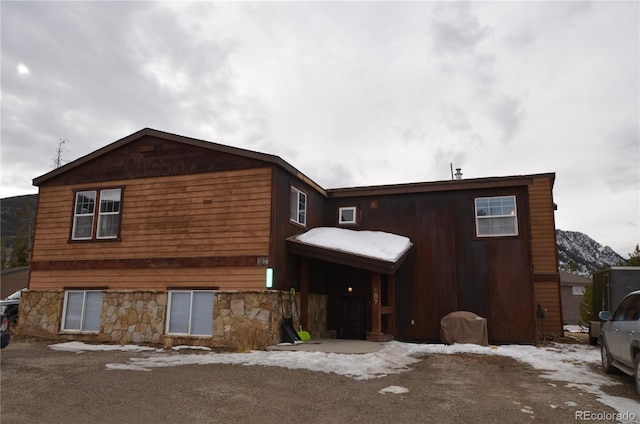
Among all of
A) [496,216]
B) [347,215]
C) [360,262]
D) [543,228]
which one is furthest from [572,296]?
[360,262]

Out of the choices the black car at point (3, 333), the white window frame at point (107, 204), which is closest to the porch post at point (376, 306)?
the white window frame at point (107, 204)

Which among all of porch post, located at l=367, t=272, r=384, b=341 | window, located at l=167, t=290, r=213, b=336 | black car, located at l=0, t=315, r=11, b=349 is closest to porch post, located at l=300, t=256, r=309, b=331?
porch post, located at l=367, t=272, r=384, b=341

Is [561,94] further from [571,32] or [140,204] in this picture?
[140,204]

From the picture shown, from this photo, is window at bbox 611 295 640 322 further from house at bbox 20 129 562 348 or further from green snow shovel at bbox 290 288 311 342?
green snow shovel at bbox 290 288 311 342

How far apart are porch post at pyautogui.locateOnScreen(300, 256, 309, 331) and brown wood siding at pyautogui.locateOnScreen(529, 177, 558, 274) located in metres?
9.22

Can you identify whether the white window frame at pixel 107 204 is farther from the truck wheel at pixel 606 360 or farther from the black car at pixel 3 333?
the truck wheel at pixel 606 360

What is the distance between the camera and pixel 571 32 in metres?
14.4

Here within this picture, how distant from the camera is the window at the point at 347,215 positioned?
18312 mm

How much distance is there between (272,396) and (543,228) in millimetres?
15117

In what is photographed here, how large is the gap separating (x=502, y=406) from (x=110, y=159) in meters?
14.7

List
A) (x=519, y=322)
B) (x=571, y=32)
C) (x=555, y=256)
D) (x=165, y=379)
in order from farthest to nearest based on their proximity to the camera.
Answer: (x=555, y=256) < (x=519, y=322) < (x=571, y=32) < (x=165, y=379)

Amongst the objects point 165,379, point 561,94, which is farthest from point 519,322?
point 165,379

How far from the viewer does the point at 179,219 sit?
15.2 metres

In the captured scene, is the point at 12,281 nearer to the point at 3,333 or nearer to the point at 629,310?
the point at 3,333
